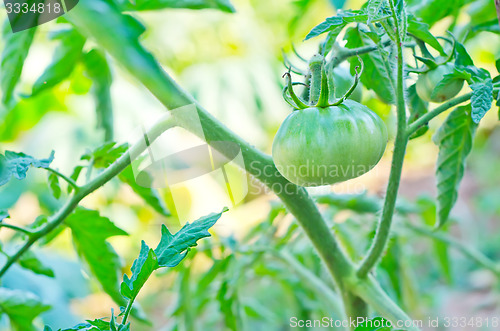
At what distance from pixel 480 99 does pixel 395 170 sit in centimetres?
10

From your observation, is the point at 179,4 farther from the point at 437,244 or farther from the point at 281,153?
the point at 437,244

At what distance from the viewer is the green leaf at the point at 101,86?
782 mm

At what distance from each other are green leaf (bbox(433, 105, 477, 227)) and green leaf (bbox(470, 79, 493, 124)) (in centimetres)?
6

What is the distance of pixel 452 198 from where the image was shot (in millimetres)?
550

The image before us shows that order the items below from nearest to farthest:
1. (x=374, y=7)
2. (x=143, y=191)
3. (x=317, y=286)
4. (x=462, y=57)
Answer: (x=374, y=7), (x=462, y=57), (x=143, y=191), (x=317, y=286)

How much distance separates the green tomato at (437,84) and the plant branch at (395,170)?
5cm

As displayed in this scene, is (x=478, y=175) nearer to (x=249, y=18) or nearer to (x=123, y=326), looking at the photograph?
(x=249, y=18)

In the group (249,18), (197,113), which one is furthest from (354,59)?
(249,18)

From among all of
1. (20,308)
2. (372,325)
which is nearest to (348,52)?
(372,325)

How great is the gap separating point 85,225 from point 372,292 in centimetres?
35

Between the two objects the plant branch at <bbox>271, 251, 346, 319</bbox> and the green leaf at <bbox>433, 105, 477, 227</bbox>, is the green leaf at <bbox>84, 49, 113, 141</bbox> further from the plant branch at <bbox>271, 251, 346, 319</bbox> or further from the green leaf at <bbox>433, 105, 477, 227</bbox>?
the green leaf at <bbox>433, 105, 477, 227</bbox>

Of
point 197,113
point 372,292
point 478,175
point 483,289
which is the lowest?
point 478,175

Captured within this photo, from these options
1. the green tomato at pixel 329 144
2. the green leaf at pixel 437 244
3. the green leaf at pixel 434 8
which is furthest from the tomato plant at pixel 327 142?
the green leaf at pixel 437 244

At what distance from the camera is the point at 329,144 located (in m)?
0.42
